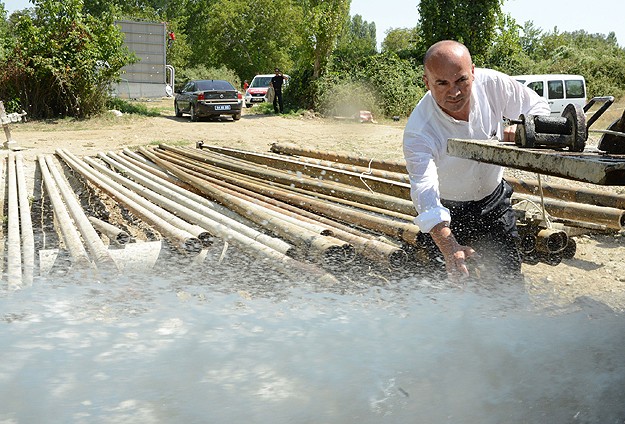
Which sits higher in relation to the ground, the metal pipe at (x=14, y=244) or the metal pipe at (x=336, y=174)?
the metal pipe at (x=336, y=174)

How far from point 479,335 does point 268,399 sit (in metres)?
1.26

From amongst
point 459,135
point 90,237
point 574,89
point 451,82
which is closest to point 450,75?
point 451,82

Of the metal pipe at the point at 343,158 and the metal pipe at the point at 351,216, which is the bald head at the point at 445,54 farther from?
the metal pipe at the point at 343,158

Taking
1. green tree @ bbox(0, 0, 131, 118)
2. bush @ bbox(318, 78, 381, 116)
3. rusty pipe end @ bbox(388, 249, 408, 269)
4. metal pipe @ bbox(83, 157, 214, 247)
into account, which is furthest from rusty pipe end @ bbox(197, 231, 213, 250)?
bush @ bbox(318, 78, 381, 116)

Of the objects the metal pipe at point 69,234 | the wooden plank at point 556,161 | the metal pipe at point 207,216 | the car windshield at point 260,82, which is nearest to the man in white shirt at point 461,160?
the wooden plank at point 556,161

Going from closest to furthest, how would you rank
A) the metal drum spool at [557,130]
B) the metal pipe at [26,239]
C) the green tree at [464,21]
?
1. the metal drum spool at [557,130]
2. the metal pipe at [26,239]
3. the green tree at [464,21]

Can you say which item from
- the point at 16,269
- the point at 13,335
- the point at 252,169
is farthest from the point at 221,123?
the point at 13,335

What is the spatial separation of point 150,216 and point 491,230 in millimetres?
3392

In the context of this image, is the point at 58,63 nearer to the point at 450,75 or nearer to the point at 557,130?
the point at 450,75

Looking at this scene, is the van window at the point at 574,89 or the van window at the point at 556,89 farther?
the van window at the point at 574,89

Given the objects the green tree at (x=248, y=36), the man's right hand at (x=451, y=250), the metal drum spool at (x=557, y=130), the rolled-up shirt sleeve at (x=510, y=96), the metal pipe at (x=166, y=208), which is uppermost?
the green tree at (x=248, y=36)

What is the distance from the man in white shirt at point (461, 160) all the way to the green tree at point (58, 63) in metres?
19.0

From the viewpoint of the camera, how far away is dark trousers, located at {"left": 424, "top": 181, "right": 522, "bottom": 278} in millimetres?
3920

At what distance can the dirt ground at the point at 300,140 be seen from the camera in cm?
561
